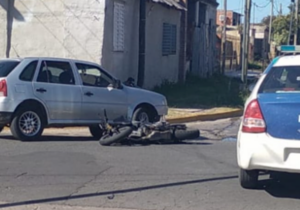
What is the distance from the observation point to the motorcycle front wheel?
12977mm

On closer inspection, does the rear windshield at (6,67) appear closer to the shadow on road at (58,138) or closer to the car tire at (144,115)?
the shadow on road at (58,138)

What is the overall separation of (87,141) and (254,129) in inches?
240

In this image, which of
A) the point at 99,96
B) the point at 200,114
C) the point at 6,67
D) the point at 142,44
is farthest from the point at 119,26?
the point at 6,67

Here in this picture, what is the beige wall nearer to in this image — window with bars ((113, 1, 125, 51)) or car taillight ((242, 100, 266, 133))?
window with bars ((113, 1, 125, 51))

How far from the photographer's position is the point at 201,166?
11078 mm

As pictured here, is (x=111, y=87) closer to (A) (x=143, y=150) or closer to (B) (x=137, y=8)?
(A) (x=143, y=150)

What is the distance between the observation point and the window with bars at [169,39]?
26.2m

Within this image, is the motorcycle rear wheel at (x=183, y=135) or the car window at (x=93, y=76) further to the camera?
the car window at (x=93, y=76)

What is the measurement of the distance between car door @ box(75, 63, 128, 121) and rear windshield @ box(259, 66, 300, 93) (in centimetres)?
574

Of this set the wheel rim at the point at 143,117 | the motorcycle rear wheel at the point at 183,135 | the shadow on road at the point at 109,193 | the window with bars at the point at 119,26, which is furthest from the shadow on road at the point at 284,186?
the window with bars at the point at 119,26

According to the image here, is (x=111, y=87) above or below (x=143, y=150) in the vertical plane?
above

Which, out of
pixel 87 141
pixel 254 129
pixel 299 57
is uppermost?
pixel 299 57

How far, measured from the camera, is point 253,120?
845 cm

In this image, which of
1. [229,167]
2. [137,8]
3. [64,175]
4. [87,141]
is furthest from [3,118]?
[137,8]
